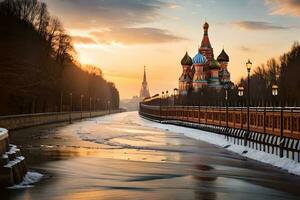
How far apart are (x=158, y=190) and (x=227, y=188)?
242 cm

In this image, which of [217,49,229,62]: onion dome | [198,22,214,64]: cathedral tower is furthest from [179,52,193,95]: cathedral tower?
[217,49,229,62]: onion dome

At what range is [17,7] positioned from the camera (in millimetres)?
84562

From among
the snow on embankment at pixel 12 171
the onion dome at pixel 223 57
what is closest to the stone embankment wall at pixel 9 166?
the snow on embankment at pixel 12 171

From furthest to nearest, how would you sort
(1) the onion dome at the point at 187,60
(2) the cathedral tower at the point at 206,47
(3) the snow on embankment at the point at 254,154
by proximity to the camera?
(1) the onion dome at the point at 187,60 < (2) the cathedral tower at the point at 206,47 < (3) the snow on embankment at the point at 254,154

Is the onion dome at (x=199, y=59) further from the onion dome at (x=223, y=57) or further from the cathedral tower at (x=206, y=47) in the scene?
the onion dome at (x=223, y=57)

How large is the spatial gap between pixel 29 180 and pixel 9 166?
1875 mm

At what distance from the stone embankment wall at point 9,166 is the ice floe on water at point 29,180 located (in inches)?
5.9

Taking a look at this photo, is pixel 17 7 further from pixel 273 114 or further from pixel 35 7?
pixel 273 114

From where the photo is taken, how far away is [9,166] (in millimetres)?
16281

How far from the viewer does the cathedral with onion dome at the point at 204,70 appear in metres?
136

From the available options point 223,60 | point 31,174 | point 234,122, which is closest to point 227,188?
point 31,174

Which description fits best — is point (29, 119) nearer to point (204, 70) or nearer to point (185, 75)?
point (204, 70)

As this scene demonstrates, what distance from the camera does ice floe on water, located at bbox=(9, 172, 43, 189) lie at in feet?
54.9

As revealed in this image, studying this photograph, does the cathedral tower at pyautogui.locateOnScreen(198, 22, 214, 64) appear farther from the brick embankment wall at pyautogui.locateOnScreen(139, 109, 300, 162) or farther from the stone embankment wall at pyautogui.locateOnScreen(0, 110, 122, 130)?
the brick embankment wall at pyautogui.locateOnScreen(139, 109, 300, 162)
